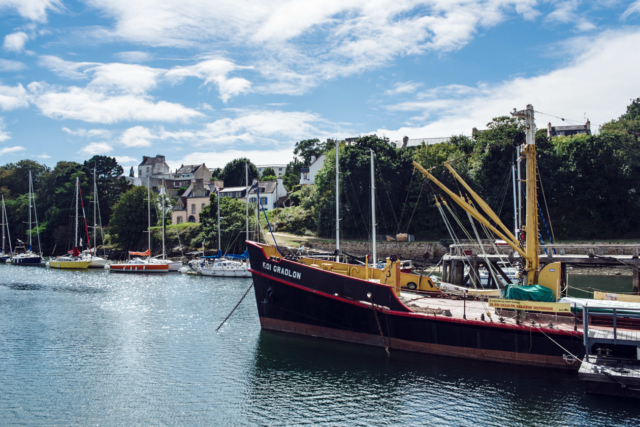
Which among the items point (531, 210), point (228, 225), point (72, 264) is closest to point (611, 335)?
point (531, 210)

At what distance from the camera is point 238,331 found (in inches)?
958

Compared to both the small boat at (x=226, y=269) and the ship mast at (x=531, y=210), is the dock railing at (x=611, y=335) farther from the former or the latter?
the small boat at (x=226, y=269)

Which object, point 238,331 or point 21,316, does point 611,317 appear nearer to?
point 238,331

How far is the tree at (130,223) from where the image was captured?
74.0 m

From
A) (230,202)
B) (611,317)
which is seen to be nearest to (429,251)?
(230,202)

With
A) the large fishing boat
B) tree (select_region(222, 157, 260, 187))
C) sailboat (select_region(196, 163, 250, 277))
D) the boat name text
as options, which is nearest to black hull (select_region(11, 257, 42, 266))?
sailboat (select_region(196, 163, 250, 277))

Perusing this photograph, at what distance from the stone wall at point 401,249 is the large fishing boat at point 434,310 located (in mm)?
31091

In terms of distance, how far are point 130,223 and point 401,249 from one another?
145ft

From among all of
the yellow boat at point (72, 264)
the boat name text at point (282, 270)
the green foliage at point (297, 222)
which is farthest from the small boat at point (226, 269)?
the boat name text at point (282, 270)

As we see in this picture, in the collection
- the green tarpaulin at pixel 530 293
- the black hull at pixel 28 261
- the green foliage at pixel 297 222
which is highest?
the green foliage at pixel 297 222

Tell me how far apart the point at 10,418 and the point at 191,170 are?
10979 cm

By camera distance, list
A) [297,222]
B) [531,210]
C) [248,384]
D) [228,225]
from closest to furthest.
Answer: [248,384]
[531,210]
[228,225]
[297,222]

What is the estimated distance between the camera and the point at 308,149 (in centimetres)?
10638

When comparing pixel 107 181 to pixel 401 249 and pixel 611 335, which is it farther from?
pixel 611 335
